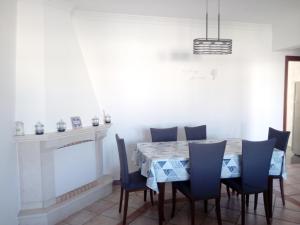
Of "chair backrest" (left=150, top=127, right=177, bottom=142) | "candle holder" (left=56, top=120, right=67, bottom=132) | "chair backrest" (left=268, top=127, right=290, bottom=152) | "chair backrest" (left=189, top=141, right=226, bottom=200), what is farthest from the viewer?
"chair backrest" (left=150, top=127, right=177, bottom=142)

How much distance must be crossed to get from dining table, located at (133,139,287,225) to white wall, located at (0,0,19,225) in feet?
4.24

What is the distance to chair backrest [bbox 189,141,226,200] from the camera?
2508 millimetres

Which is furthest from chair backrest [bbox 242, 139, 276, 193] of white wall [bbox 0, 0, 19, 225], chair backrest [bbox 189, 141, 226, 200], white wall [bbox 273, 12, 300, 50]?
white wall [bbox 273, 12, 300, 50]

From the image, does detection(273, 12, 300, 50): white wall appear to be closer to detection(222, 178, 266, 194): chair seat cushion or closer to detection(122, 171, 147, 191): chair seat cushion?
detection(222, 178, 266, 194): chair seat cushion

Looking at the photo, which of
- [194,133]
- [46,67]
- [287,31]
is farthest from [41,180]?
[287,31]

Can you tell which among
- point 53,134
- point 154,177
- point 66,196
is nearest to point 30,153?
point 53,134

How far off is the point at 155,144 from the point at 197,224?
3.43 feet

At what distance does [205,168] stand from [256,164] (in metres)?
0.55

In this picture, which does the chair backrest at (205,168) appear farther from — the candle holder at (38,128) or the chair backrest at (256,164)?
the candle holder at (38,128)

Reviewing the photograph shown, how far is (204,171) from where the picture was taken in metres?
2.55

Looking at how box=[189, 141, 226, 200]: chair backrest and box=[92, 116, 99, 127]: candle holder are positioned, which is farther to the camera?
box=[92, 116, 99, 127]: candle holder

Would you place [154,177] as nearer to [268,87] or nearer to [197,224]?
[197,224]

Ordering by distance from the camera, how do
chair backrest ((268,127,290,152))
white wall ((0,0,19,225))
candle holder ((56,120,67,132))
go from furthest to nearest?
chair backrest ((268,127,290,152)), candle holder ((56,120,67,132)), white wall ((0,0,19,225))

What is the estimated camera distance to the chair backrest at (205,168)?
98.7 inches
